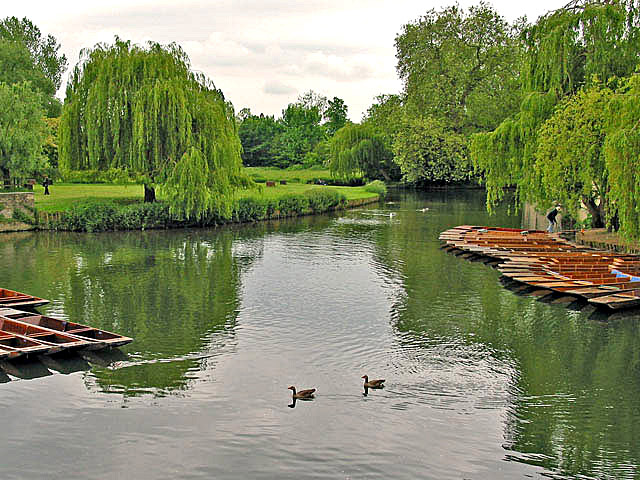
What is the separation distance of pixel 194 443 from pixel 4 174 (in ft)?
128

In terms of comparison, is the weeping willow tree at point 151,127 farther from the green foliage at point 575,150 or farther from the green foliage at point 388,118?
the green foliage at point 388,118

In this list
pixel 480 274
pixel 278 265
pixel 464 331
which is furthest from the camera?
pixel 278 265

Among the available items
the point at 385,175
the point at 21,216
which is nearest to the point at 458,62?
the point at 385,175

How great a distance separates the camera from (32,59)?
77.4 metres

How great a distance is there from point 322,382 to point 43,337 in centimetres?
589

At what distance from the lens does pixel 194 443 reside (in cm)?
1102

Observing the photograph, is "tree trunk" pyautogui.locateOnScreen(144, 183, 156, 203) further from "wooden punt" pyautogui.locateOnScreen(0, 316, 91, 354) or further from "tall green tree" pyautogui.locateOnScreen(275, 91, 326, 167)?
"tall green tree" pyautogui.locateOnScreen(275, 91, 326, 167)

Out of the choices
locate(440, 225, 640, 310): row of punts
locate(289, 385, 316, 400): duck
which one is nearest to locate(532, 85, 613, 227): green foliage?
locate(440, 225, 640, 310): row of punts

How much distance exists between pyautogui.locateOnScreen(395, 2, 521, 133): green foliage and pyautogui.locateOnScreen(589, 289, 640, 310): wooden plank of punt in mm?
49768

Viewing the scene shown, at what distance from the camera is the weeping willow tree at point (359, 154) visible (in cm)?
7488

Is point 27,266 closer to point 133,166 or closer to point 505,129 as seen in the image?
point 133,166

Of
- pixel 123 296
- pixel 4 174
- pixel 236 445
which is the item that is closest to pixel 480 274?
pixel 123 296

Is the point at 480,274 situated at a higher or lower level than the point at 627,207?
lower

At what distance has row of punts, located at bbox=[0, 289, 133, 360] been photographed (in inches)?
556
